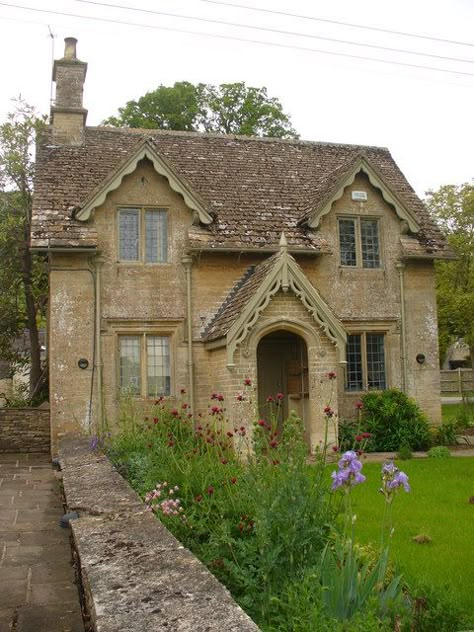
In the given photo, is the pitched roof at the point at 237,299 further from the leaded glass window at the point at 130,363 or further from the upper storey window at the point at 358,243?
the upper storey window at the point at 358,243

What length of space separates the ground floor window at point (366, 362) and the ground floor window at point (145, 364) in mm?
5189

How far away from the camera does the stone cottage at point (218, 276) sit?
16203 mm

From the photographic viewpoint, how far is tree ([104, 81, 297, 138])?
36469mm

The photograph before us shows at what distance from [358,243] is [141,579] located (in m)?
16.5

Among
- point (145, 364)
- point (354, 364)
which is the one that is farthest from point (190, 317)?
point (354, 364)

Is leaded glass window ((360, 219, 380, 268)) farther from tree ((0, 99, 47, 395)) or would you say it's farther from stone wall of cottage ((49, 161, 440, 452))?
tree ((0, 99, 47, 395))

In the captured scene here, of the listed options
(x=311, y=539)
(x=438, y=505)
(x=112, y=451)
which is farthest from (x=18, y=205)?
(x=311, y=539)

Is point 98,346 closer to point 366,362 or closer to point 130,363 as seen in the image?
point 130,363

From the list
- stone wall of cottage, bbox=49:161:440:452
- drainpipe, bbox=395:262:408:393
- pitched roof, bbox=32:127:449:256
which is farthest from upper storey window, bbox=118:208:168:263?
drainpipe, bbox=395:262:408:393

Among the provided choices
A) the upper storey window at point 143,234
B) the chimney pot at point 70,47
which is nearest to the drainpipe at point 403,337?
the upper storey window at point 143,234

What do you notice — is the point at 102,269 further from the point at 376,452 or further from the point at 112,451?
the point at 376,452

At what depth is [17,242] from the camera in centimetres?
2253

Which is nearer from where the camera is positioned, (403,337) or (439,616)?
(439,616)

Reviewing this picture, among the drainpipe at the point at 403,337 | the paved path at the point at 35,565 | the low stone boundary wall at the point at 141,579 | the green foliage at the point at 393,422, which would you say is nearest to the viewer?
the low stone boundary wall at the point at 141,579
